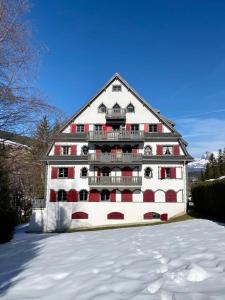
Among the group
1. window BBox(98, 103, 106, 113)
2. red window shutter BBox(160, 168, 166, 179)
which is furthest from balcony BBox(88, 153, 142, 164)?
window BBox(98, 103, 106, 113)

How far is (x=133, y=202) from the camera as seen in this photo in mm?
37000

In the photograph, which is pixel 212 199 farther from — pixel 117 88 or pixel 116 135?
pixel 117 88

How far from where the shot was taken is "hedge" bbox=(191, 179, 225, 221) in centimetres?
2480

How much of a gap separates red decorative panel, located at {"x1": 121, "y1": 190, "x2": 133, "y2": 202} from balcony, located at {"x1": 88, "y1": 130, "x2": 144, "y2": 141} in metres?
Result: 6.14

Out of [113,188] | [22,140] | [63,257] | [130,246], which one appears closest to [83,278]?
[63,257]

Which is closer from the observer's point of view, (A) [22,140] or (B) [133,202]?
(A) [22,140]

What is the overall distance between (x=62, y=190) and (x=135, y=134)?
35.6ft

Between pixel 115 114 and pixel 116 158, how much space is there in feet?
17.3

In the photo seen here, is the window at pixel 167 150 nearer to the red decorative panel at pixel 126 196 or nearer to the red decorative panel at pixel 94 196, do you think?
the red decorative panel at pixel 126 196

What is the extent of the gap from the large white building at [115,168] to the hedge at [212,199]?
414 cm

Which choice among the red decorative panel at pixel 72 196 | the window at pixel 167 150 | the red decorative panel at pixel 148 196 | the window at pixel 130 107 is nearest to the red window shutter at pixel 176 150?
the window at pixel 167 150

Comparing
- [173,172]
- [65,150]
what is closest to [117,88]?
[65,150]

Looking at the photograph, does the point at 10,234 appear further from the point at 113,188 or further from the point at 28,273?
the point at 113,188

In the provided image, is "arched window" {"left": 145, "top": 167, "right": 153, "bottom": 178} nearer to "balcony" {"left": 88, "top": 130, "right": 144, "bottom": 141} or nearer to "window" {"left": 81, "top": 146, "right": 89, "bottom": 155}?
"balcony" {"left": 88, "top": 130, "right": 144, "bottom": 141}
